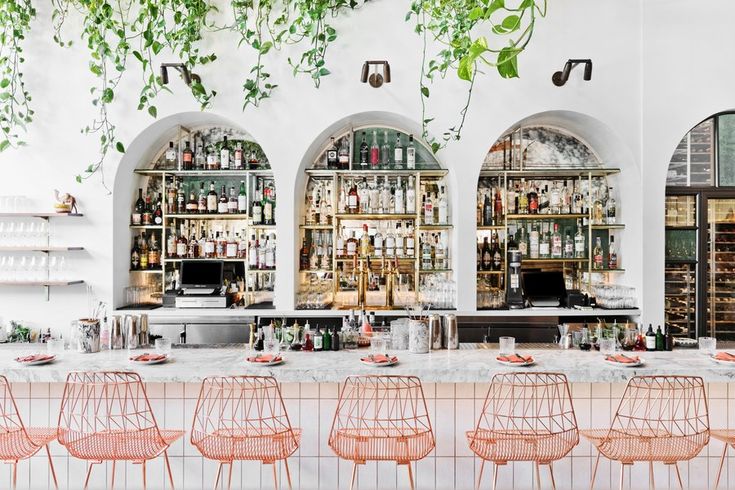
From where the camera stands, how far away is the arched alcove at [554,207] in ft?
17.9

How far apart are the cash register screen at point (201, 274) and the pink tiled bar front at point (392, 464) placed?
1965 mm

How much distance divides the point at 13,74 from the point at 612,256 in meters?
6.01

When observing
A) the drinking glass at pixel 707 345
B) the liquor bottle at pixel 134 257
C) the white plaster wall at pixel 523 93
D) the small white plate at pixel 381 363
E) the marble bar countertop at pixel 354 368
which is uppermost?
the white plaster wall at pixel 523 93

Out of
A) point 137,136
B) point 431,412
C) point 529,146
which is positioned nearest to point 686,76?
point 529,146

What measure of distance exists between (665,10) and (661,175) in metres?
1.52

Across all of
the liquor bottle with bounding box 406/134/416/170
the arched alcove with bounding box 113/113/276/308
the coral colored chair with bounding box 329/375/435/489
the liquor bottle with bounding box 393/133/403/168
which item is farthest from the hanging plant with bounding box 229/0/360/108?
the coral colored chair with bounding box 329/375/435/489

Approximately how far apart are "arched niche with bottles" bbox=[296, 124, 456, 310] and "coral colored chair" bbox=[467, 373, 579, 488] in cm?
211

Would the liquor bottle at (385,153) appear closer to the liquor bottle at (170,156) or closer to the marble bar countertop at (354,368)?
the liquor bottle at (170,156)

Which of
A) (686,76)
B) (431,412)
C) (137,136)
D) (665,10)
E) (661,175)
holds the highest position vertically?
(665,10)

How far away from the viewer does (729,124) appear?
5.43m

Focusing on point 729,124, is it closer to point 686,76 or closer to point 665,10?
point 686,76

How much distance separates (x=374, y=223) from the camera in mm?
5754

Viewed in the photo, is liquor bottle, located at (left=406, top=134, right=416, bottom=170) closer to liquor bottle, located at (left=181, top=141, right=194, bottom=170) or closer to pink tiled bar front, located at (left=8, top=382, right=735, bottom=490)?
liquor bottle, located at (left=181, top=141, right=194, bottom=170)

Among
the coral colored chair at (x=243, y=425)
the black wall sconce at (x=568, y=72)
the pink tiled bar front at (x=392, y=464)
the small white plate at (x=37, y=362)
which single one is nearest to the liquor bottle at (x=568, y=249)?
the black wall sconce at (x=568, y=72)
